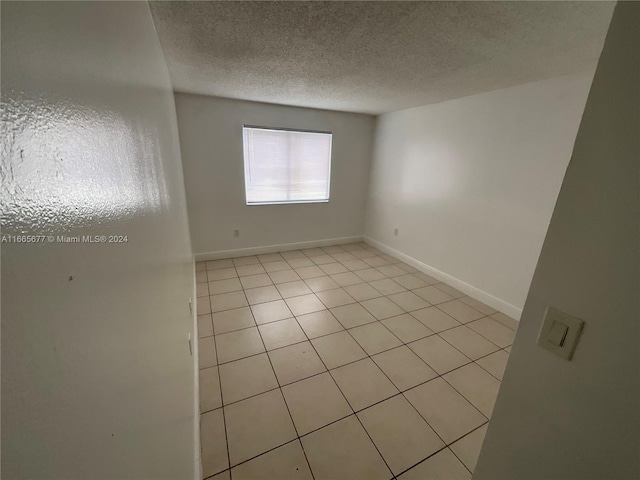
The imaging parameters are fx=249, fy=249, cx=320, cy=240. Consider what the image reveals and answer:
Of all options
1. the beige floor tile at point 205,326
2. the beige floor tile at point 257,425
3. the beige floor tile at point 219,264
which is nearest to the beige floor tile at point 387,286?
the beige floor tile at point 257,425

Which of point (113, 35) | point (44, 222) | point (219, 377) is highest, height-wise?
point (113, 35)

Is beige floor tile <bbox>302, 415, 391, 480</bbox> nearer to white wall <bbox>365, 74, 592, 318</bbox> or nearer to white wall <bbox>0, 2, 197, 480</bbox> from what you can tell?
white wall <bbox>0, 2, 197, 480</bbox>

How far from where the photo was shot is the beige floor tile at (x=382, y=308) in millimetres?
2521

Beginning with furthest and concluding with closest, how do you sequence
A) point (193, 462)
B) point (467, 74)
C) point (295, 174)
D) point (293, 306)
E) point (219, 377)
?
point (295, 174), point (293, 306), point (467, 74), point (219, 377), point (193, 462)

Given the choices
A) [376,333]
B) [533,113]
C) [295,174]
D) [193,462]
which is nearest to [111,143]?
[193,462]

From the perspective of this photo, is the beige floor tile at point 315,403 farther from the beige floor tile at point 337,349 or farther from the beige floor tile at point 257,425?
the beige floor tile at point 337,349

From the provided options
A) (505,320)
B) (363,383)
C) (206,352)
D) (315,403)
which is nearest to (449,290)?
(505,320)

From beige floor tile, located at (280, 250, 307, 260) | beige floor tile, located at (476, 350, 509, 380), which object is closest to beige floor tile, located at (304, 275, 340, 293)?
beige floor tile, located at (280, 250, 307, 260)

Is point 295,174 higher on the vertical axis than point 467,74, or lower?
lower

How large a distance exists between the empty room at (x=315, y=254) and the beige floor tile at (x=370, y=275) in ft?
0.10

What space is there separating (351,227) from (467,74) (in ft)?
9.13

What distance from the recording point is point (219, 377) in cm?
174

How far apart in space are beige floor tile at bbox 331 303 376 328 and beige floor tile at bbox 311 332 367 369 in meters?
0.17

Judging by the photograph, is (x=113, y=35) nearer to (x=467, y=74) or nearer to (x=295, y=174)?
(x=467, y=74)
